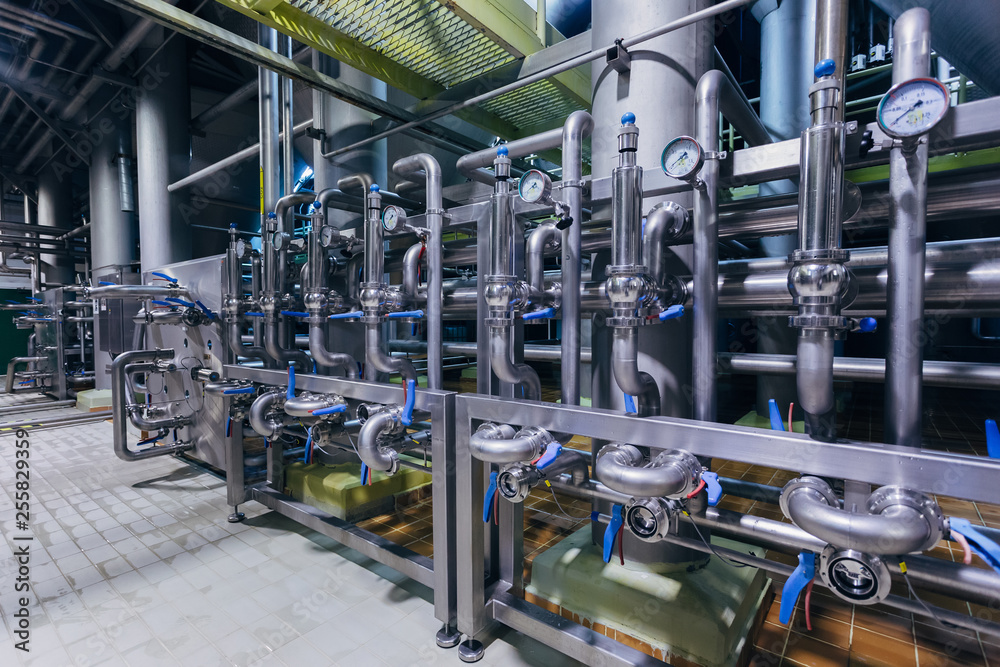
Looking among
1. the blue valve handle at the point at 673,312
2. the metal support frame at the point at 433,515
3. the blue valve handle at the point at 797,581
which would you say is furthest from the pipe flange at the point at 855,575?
the metal support frame at the point at 433,515

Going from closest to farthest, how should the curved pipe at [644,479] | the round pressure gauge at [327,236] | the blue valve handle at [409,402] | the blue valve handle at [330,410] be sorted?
1. the curved pipe at [644,479]
2. the blue valve handle at [409,402]
3. the blue valve handle at [330,410]
4. the round pressure gauge at [327,236]

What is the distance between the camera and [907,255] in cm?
94

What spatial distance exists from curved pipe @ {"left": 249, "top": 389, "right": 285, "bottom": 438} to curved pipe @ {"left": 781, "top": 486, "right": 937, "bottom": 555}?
199 cm

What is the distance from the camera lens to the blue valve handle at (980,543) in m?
0.82

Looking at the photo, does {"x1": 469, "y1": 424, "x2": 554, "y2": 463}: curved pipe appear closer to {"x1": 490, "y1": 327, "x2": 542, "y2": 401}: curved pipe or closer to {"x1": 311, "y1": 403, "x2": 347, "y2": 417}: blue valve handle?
{"x1": 490, "y1": 327, "x2": 542, "y2": 401}: curved pipe

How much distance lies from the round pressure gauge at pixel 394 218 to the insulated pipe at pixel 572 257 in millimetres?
641

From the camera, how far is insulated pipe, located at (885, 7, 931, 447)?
93 cm

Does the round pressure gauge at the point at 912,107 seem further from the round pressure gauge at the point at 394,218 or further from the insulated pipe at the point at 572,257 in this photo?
the round pressure gauge at the point at 394,218

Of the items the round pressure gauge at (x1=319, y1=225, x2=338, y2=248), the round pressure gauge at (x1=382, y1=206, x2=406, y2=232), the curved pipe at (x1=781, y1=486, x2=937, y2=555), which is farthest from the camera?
the round pressure gauge at (x1=319, y1=225, x2=338, y2=248)

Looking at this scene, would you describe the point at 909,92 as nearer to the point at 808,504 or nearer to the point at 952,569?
the point at 808,504

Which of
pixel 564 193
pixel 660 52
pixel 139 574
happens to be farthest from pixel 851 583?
pixel 139 574

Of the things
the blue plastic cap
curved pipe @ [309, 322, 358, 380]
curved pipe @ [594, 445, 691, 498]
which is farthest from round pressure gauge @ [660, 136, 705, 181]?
curved pipe @ [309, 322, 358, 380]

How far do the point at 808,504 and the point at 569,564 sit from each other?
88 centimetres

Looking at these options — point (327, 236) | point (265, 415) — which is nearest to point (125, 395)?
point (265, 415)
